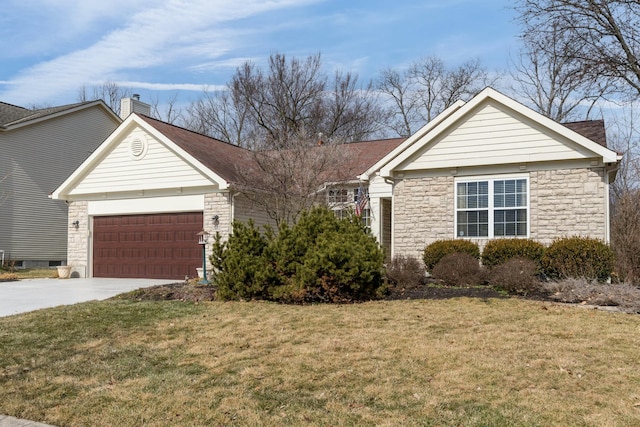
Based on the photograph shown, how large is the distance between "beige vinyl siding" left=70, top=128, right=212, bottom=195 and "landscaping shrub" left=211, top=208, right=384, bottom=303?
6961mm

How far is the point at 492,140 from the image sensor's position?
14.5 meters

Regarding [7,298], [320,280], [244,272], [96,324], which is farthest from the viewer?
[7,298]

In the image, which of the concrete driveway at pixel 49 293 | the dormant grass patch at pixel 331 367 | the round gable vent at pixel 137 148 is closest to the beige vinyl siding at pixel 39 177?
the concrete driveway at pixel 49 293

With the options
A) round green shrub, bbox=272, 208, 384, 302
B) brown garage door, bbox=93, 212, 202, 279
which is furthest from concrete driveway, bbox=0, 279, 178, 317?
round green shrub, bbox=272, 208, 384, 302

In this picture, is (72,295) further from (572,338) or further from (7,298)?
(572,338)

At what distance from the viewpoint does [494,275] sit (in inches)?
466

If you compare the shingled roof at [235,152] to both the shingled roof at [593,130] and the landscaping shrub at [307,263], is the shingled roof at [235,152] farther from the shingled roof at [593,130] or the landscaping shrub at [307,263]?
the landscaping shrub at [307,263]

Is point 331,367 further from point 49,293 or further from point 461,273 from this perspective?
point 49,293

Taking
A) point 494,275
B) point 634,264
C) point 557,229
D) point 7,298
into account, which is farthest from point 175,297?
point 634,264

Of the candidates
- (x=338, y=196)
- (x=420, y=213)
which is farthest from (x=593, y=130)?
(x=338, y=196)

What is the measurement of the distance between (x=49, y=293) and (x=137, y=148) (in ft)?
21.6

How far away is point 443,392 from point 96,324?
5993mm

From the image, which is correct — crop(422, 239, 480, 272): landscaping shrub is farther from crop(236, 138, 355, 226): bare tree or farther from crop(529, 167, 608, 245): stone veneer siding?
crop(236, 138, 355, 226): bare tree

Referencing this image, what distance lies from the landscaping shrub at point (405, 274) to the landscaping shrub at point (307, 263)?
114 centimetres
